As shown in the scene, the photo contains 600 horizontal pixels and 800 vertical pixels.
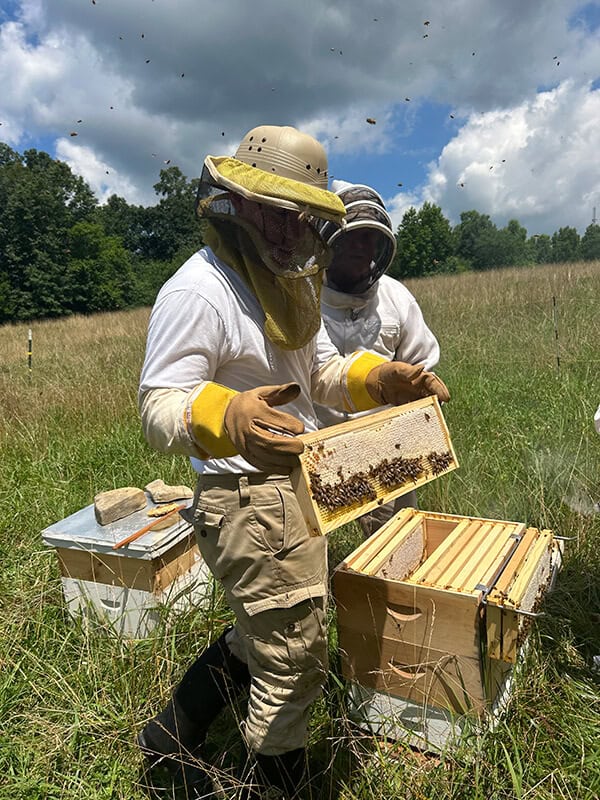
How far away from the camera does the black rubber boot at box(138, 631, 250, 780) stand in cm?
187

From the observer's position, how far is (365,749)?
188 centimetres

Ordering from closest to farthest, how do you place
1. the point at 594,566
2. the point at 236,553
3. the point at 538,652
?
the point at 236,553
the point at 538,652
the point at 594,566

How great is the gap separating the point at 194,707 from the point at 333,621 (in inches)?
35.7

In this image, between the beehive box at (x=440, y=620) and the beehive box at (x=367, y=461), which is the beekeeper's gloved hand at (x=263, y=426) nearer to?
the beehive box at (x=367, y=461)

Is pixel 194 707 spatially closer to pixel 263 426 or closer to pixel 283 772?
pixel 283 772

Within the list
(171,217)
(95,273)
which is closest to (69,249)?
(95,273)

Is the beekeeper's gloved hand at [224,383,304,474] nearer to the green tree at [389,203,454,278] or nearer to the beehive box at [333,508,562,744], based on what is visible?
the beehive box at [333,508,562,744]

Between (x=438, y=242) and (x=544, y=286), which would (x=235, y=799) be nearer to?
(x=544, y=286)

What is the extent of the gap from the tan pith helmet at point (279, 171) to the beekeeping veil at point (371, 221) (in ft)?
2.90

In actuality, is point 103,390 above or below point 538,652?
above

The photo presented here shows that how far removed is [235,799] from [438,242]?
51.3 metres

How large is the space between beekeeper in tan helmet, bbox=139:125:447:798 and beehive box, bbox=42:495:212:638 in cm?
93

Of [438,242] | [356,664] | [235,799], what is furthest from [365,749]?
[438,242]

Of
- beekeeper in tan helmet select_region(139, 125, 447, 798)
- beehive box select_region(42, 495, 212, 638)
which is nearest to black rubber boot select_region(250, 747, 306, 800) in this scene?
beekeeper in tan helmet select_region(139, 125, 447, 798)
